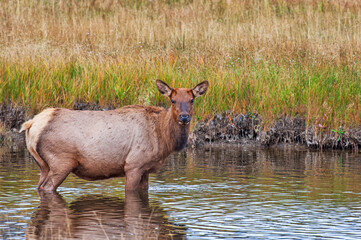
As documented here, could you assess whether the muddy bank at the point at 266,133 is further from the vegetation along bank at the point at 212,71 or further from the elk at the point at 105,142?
the elk at the point at 105,142

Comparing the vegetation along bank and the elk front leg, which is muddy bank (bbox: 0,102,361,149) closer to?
the vegetation along bank

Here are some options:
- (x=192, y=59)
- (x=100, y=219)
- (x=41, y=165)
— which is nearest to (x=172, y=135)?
(x=41, y=165)

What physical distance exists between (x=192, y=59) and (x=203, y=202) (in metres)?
8.04

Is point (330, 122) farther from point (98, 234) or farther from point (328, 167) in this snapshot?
point (98, 234)

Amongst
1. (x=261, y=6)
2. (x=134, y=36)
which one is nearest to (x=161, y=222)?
(x=134, y=36)

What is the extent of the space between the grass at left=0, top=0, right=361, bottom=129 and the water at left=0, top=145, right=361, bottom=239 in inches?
78.5

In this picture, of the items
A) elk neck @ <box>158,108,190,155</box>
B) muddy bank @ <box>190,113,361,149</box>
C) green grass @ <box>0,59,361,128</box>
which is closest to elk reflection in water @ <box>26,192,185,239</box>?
elk neck @ <box>158,108,190,155</box>

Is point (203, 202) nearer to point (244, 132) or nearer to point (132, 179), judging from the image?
point (132, 179)

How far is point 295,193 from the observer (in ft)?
32.0

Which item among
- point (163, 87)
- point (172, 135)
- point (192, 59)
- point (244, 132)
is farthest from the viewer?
point (192, 59)

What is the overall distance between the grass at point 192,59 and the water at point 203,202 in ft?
6.54

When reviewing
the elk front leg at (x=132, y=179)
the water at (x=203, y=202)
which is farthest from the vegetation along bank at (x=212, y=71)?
the elk front leg at (x=132, y=179)

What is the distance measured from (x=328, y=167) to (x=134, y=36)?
9501 mm

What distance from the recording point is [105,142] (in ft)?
31.9
